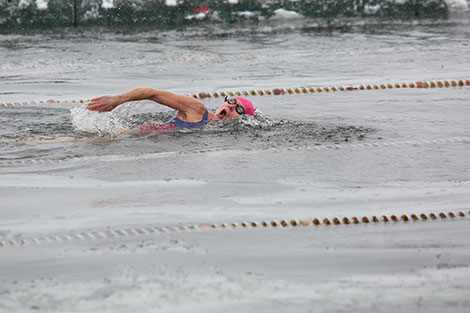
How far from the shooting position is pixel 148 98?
7684 millimetres

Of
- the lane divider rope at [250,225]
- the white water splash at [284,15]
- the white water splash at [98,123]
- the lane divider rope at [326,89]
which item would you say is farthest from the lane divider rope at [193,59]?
the lane divider rope at [250,225]

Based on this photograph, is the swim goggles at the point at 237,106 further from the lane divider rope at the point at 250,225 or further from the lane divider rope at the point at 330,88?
the lane divider rope at the point at 250,225

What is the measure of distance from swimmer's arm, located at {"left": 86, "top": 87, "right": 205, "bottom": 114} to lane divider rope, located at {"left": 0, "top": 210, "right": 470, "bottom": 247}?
2066 millimetres

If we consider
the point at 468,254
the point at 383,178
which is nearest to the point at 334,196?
Result: the point at 383,178

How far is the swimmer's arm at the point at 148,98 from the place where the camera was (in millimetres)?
7119

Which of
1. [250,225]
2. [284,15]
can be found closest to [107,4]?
[284,15]

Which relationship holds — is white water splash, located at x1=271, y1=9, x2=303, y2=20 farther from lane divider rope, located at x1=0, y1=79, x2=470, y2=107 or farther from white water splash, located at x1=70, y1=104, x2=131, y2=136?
white water splash, located at x1=70, y1=104, x2=131, y2=136

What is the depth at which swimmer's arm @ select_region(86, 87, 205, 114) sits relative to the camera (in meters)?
7.12

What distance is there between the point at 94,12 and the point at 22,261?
12819mm

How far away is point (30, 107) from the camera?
30.5ft

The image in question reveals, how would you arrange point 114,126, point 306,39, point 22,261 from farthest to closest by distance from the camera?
point 306,39
point 114,126
point 22,261

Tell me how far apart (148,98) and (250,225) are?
102 inches

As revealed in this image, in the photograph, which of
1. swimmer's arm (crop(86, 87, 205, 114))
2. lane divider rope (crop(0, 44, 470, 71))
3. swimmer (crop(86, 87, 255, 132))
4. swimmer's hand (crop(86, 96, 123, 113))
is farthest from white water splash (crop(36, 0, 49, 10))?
swimmer's hand (crop(86, 96, 123, 113))

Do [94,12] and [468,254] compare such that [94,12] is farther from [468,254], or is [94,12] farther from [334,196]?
[468,254]
